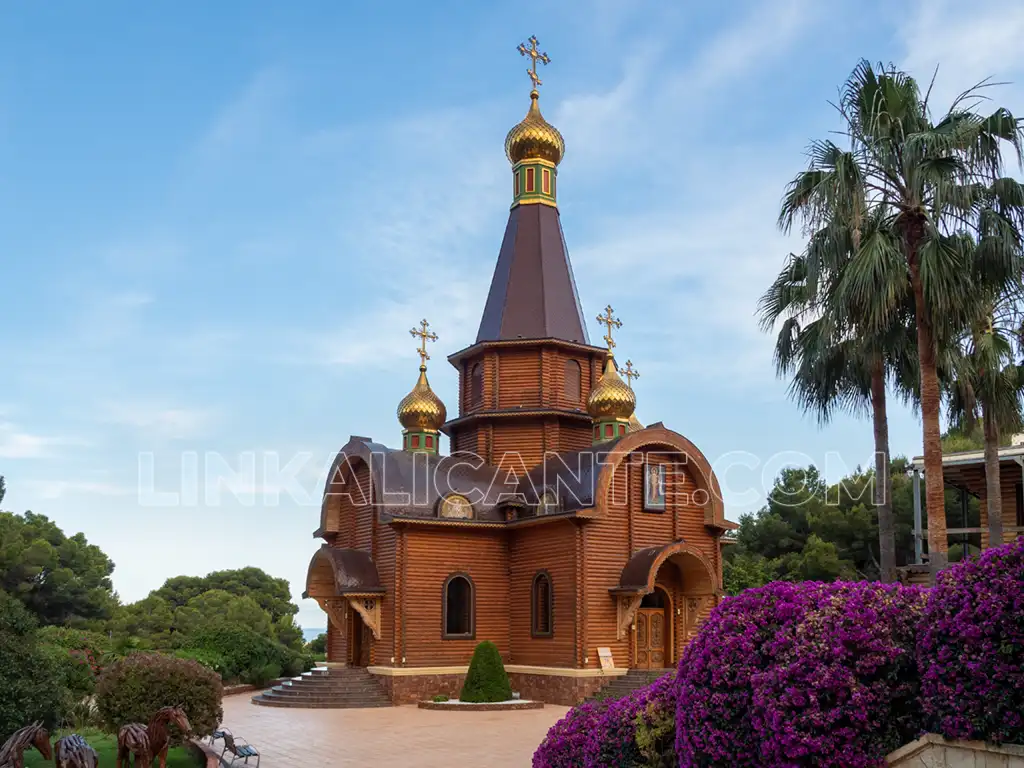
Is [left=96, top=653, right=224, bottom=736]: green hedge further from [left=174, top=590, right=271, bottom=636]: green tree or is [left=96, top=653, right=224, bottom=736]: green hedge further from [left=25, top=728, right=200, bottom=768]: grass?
[left=174, top=590, right=271, bottom=636]: green tree

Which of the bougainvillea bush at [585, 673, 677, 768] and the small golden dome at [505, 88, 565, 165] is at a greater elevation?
the small golden dome at [505, 88, 565, 165]

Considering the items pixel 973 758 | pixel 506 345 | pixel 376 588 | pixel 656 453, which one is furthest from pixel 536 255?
pixel 973 758

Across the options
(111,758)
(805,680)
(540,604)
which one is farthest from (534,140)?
(805,680)

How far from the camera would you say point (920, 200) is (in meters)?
13.5

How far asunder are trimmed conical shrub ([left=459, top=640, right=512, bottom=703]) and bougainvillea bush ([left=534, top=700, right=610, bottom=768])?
931cm

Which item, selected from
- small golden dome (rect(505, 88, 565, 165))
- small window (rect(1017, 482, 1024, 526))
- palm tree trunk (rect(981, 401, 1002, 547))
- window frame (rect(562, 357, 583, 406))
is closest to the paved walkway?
window frame (rect(562, 357, 583, 406))

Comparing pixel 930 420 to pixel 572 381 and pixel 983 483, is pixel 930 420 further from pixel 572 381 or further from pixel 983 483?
pixel 572 381

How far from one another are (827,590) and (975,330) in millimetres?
9628

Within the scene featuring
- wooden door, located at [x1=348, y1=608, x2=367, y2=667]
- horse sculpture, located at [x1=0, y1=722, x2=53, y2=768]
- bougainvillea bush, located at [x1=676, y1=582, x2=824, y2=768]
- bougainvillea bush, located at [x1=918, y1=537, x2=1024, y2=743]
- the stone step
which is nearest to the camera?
bougainvillea bush, located at [x1=918, y1=537, x2=1024, y2=743]

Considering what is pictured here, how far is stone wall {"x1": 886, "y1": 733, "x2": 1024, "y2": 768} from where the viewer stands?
6816mm

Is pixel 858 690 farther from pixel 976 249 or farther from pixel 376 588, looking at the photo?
pixel 376 588

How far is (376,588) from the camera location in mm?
21109

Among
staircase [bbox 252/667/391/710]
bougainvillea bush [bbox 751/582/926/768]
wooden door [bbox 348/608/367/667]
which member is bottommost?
staircase [bbox 252/667/391/710]

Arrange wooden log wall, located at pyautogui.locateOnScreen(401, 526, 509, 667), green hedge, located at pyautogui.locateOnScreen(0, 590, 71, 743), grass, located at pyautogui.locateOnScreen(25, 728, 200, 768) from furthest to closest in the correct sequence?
wooden log wall, located at pyautogui.locateOnScreen(401, 526, 509, 667) → grass, located at pyautogui.locateOnScreen(25, 728, 200, 768) → green hedge, located at pyautogui.locateOnScreen(0, 590, 71, 743)
